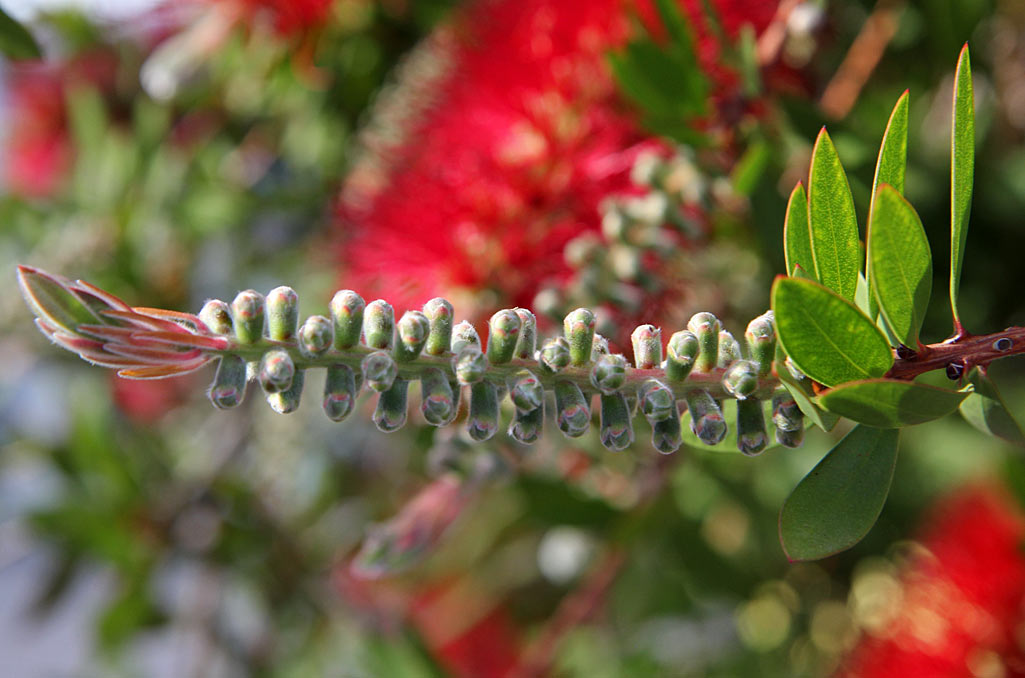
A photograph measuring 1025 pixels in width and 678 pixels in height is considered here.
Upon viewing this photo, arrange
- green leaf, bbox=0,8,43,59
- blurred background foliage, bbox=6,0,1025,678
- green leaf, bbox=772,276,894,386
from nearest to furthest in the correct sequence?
green leaf, bbox=772,276,894,386 < green leaf, bbox=0,8,43,59 < blurred background foliage, bbox=6,0,1025,678

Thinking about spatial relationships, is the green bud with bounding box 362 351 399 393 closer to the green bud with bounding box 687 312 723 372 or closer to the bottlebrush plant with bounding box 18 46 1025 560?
the bottlebrush plant with bounding box 18 46 1025 560

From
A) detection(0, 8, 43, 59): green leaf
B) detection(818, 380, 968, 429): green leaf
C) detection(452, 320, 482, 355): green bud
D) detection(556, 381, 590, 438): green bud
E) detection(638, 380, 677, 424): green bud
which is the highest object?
detection(818, 380, 968, 429): green leaf

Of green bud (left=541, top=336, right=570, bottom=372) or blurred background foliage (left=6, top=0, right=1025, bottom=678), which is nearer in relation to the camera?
green bud (left=541, top=336, right=570, bottom=372)

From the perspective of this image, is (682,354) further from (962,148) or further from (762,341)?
(962,148)

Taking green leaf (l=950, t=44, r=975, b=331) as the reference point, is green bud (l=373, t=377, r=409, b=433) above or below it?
below

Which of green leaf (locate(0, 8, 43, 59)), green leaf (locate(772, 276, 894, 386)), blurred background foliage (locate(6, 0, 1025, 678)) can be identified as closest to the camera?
green leaf (locate(772, 276, 894, 386))

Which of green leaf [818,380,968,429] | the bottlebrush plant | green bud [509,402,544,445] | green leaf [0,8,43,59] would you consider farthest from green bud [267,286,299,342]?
green leaf [0,8,43,59]

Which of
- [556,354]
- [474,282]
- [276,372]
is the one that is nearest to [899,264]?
[556,354]

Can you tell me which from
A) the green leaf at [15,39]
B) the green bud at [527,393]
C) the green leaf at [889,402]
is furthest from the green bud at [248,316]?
the green leaf at [15,39]
